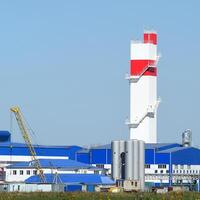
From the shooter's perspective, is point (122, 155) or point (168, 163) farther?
point (168, 163)

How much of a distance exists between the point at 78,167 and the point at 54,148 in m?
9.16

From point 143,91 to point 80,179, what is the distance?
16486mm

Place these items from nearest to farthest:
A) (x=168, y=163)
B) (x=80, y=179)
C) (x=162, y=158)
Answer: (x=80, y=179), (x=162, y=158), (x=168, y=163)

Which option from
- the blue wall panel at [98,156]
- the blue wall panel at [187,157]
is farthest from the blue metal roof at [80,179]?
the blue wall panel at [187,157]

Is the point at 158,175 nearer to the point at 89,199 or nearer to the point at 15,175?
the point at 15,175

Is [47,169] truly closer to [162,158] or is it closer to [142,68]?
[162,158]

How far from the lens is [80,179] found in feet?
272

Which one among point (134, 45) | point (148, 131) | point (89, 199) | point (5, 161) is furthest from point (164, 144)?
point (89, 199)

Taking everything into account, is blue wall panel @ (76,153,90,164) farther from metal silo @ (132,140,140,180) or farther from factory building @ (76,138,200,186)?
metal silo @ (132,140,140,180)

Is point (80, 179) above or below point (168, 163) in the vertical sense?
below

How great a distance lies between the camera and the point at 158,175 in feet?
306

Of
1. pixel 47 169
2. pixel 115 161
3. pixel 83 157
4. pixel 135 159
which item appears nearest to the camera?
pixel 135 159

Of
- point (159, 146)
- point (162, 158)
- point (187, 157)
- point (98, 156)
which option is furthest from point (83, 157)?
point (187, 157)

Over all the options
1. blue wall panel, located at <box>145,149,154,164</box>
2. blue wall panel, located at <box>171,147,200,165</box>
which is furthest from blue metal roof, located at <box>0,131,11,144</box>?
blue wall panel, located at <box>171,147,200,165</box>
